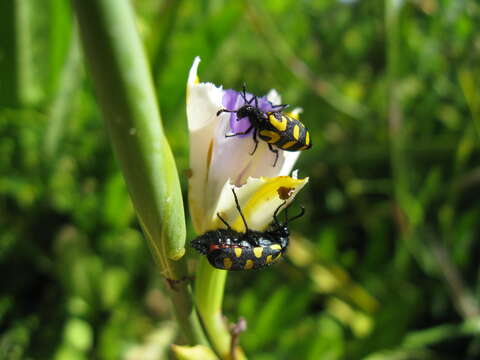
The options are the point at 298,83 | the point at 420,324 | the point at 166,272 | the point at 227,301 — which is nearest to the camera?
the point at 166,272

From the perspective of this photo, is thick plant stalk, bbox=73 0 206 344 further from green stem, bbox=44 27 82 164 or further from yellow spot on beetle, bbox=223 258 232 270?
green stem, bbox=44 27 82 164

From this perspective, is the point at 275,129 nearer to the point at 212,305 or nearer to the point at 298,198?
the point at 212,305

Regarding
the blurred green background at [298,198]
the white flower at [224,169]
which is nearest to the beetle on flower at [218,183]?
the white flower at [224,169]

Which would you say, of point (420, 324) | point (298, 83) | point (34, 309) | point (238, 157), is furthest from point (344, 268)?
point (238, 157)

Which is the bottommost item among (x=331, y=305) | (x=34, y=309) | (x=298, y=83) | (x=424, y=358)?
(x=424, y=358)

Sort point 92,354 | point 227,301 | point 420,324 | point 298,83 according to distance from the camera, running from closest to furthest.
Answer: point 92,354 → point 227,301 → point 420,324 → point 298,83

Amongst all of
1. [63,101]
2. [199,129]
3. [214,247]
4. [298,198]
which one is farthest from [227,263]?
[298,198]

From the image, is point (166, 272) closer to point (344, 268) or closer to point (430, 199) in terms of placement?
point (344, 268)
